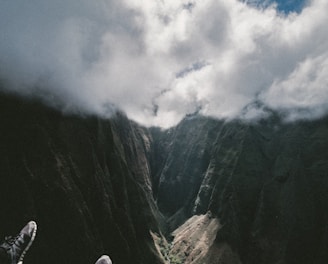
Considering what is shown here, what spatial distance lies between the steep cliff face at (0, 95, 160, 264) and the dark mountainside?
11.5 inches

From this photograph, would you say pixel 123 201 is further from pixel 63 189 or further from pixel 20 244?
pixel 20 244

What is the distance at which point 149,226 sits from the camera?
15225 centimetres

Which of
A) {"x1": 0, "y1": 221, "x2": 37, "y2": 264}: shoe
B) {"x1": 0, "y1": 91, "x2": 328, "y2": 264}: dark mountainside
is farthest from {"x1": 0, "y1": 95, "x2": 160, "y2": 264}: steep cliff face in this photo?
{"x1": 0, "y1": 221, "x2": 37, "y2": 264}: shoe

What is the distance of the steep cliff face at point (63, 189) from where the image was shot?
298ft

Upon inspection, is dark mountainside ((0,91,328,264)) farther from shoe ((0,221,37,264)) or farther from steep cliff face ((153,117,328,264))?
shoe ((0,221,37,264))

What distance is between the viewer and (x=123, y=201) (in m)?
134

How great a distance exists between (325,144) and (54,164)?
140736 mm

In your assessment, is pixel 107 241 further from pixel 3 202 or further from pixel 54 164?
pixel 3 202

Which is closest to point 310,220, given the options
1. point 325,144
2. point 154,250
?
point 325,144

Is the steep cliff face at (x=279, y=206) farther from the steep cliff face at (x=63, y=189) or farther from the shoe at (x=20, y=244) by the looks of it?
the shoe at (x=20, y=244)

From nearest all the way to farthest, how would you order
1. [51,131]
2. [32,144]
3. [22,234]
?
[22,234]
[32,144]
[51,131]

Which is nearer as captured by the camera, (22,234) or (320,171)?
(22,234)

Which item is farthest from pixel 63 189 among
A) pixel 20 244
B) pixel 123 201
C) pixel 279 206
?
pixel 279 206

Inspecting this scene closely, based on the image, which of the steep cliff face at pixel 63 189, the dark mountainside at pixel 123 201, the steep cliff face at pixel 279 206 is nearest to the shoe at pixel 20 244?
the steep cliff face at pixel 63 189
